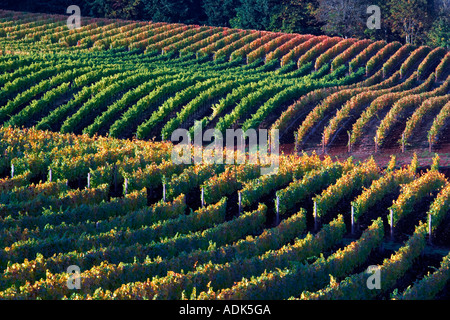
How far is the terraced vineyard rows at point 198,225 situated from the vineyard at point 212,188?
0.18 ft

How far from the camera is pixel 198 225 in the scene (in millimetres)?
20438

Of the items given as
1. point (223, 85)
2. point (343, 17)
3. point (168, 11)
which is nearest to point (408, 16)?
point (343, 17)

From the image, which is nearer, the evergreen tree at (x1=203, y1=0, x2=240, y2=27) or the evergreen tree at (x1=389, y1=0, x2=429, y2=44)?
the evergreen tree at (x1=389, y1=0, x2=429, y2=44)

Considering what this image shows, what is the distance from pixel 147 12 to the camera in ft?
249

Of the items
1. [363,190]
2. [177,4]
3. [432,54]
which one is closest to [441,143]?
[363,190]

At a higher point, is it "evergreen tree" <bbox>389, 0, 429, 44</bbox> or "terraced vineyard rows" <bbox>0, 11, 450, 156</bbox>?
"evergreen tree" <bbox>389, 0, 429, 44</bbox>

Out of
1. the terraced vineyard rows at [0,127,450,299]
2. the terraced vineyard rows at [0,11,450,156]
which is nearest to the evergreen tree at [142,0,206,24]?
the terraced vineyard rows at [0,11,450,156]

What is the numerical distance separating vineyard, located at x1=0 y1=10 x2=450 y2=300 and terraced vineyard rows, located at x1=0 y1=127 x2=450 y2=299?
0.06 metres

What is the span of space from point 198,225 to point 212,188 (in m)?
2.94

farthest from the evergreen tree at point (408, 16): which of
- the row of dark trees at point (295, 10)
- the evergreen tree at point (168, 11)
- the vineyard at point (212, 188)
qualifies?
the vineyard at point (212, 188)

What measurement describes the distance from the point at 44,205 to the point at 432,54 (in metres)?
42.7

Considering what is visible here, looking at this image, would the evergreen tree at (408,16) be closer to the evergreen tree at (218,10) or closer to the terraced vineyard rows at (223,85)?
the terraced vineyard rows at (223,85)

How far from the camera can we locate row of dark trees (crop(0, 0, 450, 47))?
2857 inches

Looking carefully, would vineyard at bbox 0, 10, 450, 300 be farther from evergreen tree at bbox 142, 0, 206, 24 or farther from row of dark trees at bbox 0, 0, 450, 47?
evergreen tree at bbox 142, 0, 206, 24
